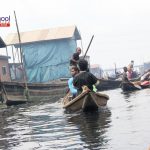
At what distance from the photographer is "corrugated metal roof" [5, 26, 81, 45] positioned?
3984cm

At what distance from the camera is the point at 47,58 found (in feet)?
132

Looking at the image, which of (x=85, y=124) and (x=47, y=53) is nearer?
(x=85, y=124)

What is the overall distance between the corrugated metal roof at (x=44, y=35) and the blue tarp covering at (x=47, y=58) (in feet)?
1.39

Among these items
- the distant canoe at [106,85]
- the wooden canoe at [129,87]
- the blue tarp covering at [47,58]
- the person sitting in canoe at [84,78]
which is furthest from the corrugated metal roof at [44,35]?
the person sitting in canoe at [84,78]

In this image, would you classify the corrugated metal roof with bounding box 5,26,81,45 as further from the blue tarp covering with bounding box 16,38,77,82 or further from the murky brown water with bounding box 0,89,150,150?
the murky brown water with bounding box 0,89,150,150

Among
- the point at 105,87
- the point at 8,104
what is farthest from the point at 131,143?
the point at 105,87

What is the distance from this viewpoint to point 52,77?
39.3 metres

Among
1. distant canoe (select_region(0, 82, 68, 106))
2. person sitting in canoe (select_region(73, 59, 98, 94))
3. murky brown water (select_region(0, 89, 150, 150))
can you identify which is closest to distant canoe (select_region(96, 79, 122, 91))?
distant canoe (select_region(0, 82, 68, 106))

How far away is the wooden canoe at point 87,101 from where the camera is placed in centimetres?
1223

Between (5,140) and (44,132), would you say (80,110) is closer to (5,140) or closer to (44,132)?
(44,132)

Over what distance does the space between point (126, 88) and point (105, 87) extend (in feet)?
27.8

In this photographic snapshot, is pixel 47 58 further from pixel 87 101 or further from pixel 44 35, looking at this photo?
pixel 87 101

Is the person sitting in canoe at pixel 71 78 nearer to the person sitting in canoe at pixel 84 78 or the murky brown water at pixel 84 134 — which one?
the person sitting in canoe at pixel 84 78

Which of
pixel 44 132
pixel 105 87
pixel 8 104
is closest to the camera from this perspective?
pixel 44 132
